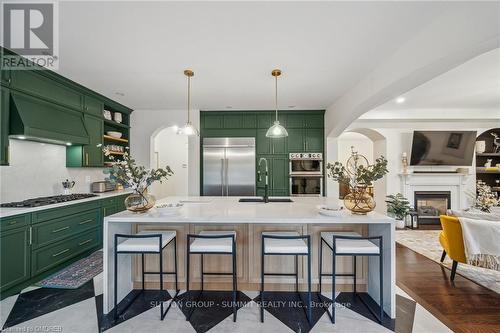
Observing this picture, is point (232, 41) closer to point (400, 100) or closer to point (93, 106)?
point (93, 106)

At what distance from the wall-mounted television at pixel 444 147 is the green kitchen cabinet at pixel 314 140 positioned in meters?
2.25

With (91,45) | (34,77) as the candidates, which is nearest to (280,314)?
(91,45)

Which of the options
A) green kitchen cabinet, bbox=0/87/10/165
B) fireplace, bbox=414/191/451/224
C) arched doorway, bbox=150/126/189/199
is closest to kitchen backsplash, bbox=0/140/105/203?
green kitchen cabinet, bbox=0/87/10/165

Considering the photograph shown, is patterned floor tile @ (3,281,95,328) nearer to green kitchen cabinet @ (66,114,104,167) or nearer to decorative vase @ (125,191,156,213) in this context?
decorative vase @ (125,191,156,213)

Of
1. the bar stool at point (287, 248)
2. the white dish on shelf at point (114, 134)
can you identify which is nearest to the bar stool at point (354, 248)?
the bar stool at point (287, 248)

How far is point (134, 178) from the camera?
206 cm

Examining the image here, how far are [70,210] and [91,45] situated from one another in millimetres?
2124

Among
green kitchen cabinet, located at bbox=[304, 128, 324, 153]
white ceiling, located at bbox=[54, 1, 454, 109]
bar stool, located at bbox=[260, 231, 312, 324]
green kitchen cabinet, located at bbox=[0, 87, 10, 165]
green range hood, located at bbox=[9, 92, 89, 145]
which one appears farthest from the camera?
green kitchen cabinet, located at bbox=[304, 128, 324, 153]

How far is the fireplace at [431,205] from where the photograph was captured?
531cm

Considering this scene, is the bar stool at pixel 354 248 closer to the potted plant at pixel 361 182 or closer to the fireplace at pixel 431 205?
the potted plant at pixel 361 182

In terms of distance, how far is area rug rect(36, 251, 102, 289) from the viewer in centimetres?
252

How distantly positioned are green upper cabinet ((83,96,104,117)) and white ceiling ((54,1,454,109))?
34 cm

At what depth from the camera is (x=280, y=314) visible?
6.68 ft

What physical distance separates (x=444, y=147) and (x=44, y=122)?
7.58 meters
